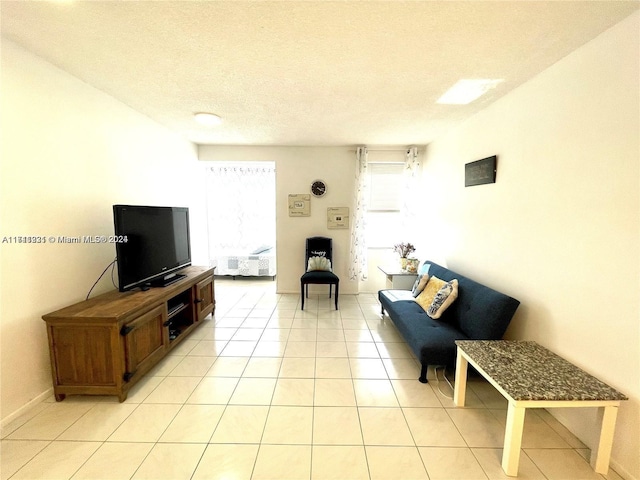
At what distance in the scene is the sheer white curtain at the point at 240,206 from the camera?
4867 mm

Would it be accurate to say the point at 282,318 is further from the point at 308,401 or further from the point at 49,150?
the point at 49,150

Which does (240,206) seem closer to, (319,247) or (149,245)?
(319,247)

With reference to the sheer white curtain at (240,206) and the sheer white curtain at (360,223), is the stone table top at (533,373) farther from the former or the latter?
the sheer white curtain at (240,206)

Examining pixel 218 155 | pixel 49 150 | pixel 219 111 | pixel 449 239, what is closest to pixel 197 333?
pixel 49 150

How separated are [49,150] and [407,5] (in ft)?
8.48

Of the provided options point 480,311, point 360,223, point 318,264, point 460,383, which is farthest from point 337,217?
point 460,383

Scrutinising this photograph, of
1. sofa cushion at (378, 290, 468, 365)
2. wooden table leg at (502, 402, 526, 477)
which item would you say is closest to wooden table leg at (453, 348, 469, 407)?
sofa cushion at (378, 290, 468, 365)

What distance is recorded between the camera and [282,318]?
11.0ft

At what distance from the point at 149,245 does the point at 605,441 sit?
137 inches

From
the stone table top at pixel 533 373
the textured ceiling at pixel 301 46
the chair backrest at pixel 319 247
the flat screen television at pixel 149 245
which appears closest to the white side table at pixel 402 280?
the chair backrest at pixel 319 247

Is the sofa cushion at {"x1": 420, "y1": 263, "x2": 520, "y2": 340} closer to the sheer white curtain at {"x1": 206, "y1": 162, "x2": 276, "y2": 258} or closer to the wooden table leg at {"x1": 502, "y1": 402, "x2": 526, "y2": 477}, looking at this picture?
the wooden table leg at {"x1": 502, "y1": 402, "x2": 526, "y2": 477}

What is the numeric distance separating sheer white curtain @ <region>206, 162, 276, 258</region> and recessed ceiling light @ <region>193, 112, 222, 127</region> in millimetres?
1767

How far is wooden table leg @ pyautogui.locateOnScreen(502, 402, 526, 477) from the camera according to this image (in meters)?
1.31

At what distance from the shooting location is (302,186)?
421cm
